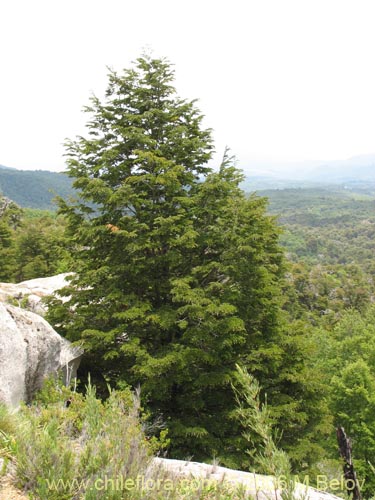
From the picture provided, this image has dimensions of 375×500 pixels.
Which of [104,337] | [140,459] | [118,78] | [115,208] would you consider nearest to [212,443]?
[104,337]

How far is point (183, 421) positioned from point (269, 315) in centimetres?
382

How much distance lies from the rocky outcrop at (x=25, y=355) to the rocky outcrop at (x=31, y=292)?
2602 mm

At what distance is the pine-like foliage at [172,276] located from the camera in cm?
899

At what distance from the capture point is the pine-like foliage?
29.5 ft

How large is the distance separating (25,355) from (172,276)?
173 inches

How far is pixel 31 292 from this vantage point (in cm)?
1324

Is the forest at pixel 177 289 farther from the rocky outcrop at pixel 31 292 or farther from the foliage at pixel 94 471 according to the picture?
the foliage at pixel 94 471

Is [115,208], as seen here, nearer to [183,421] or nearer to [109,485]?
[183,421]

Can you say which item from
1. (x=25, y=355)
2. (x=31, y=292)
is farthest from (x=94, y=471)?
(x=31, y=292)

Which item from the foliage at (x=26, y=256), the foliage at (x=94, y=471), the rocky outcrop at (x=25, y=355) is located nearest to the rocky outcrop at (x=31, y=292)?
the rocky outcrop at (x=25, y=355)

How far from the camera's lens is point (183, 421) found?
9383mm

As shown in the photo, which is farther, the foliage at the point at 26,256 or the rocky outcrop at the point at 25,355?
the foliage at the point at 26,256

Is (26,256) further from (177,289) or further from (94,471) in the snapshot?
(94,471)

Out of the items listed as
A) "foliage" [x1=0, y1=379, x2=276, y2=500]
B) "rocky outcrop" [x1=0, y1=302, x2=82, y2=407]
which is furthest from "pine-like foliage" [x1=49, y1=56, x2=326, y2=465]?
"foliage" [x1=0, y1=379, x2=276, y2=500]
